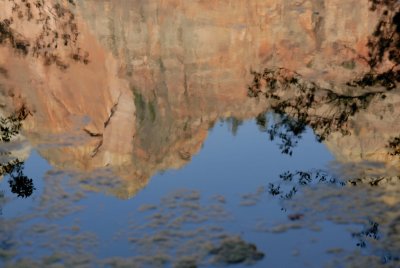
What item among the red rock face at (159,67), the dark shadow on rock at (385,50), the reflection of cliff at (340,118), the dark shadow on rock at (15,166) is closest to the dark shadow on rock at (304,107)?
the reflection of cliff at (340,118)

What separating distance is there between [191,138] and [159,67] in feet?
18.8

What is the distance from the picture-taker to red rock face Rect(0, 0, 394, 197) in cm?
1052

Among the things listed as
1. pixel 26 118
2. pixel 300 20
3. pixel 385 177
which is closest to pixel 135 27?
pixel 300 20

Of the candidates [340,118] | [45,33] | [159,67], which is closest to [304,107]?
[340,118]

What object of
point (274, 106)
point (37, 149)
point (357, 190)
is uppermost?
point (274, 106)

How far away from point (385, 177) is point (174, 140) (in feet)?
13.7

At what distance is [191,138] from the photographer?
1095 centimetres

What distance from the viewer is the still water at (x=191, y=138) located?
279 inches

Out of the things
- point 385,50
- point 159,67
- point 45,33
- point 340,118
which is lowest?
point 340,118

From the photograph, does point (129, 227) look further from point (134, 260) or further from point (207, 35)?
point (207, 35)

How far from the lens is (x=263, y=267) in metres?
6.62

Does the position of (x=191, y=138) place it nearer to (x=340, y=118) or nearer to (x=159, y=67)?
(x=340, y=118)

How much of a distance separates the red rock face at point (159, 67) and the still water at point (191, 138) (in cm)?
7

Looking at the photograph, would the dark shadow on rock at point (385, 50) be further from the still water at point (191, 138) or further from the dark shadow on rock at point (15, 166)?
the dark shadow on rock at point (15, 166)
